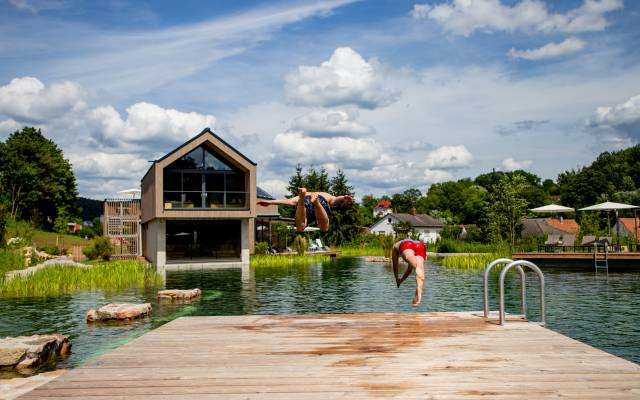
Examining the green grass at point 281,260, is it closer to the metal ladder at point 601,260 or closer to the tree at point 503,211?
the tree at point 503,211

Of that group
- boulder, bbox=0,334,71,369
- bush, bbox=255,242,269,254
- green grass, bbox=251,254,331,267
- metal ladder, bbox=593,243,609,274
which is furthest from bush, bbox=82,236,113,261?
metal ladder, bbox=593,243,609,274

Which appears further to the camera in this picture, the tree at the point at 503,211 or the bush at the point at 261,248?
the tree at the point at 503,211

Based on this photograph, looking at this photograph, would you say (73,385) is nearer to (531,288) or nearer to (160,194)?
(531,288)

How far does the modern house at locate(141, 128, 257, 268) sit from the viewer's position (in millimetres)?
29781

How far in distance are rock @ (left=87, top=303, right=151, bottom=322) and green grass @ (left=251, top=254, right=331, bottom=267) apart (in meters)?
17.1

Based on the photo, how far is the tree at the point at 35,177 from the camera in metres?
50.9

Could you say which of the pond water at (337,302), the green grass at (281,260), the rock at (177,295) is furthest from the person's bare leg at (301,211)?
the green grass at (281,260)

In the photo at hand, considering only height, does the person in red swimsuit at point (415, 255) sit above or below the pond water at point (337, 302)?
above

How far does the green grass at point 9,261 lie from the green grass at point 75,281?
5.24ft

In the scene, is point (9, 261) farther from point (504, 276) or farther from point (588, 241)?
point (588, 241)

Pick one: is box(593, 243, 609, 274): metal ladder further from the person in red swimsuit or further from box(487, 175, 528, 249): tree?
the person in red swimsuit

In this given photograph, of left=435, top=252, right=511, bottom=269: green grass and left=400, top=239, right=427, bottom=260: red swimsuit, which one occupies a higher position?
left=400, top=239, right=427, bottom=260: red swimsuit

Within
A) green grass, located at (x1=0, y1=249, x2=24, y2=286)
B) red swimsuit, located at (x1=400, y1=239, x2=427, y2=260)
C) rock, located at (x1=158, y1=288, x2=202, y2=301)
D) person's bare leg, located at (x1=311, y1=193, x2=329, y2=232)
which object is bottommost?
rock, located at (x1=158, y1=288, x2=202, y2=301)

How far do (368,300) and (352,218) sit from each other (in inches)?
1335
